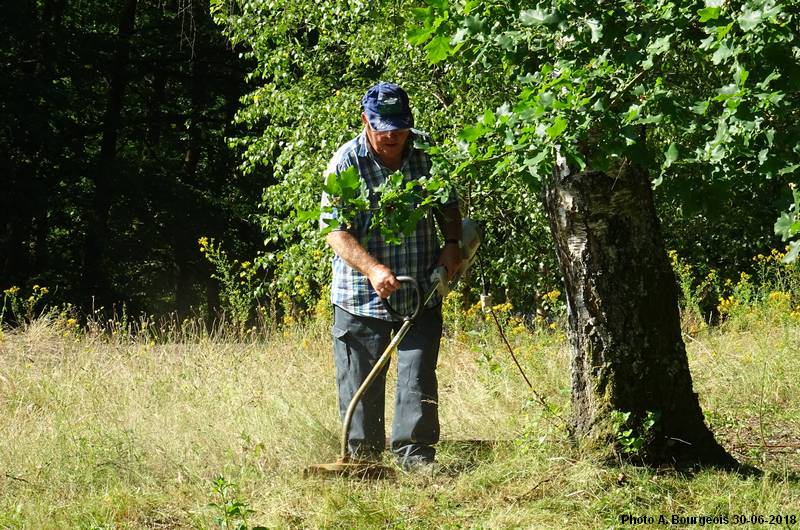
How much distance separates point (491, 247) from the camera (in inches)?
411

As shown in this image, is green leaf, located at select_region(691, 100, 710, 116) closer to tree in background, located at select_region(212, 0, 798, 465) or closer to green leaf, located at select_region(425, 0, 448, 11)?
tree in background, located at select_region(212, 0, 798, 465)

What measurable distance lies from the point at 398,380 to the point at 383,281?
59 centimetres

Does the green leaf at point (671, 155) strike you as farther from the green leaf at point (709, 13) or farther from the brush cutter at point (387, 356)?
the brush cutter at point (387, 356)

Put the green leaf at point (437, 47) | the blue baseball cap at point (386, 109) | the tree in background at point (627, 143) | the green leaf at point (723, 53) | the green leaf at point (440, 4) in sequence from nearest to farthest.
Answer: the green leaf at point (723, 53) < the tree in background at point (627, 143) < the green leaf at point (440, 4) < the green leaf at point (437, 47) < the blue baseball cap at point (386, 109)

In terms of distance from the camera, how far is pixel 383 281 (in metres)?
4.41

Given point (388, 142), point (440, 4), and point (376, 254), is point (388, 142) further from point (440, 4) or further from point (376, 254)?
point (440, 4)

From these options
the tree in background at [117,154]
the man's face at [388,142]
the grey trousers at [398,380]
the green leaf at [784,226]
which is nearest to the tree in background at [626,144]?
the green leaf at [784,226]

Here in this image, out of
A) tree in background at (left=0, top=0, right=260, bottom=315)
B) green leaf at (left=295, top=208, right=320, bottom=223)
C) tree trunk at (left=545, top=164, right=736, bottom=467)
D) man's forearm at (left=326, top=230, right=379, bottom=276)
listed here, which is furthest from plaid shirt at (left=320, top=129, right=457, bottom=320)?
tree in background at (left=0, top=0, right=260, bottom=315)

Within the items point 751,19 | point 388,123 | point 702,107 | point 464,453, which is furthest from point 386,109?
point 751,19

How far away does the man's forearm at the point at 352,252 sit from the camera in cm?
448

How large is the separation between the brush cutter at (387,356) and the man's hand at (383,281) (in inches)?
Result: 2.2

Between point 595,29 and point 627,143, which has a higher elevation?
point 595,29

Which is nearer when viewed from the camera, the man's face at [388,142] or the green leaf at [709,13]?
the green leaf at [709,13]

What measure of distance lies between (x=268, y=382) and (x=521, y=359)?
1591mm
